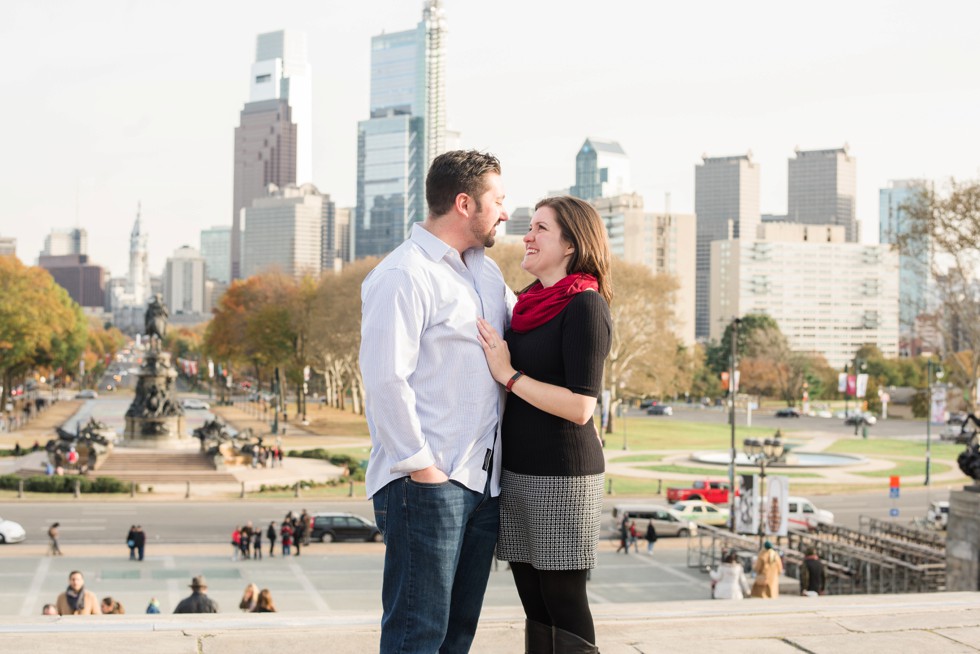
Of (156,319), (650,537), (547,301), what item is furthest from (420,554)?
(156,319)

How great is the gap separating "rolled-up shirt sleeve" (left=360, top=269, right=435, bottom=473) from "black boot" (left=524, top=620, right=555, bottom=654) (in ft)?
3.65

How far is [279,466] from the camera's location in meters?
47.9

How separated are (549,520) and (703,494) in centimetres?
3642

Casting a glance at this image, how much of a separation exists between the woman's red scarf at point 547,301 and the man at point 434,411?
0.17m

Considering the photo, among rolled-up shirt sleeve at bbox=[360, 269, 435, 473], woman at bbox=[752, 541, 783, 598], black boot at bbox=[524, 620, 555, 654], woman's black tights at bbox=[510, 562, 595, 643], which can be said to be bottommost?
woman at bbox=[752, 541, 783, 598]

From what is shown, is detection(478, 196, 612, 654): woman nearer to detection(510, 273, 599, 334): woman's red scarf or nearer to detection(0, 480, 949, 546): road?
detection(510, 273, 599, 334): woman's red scarf

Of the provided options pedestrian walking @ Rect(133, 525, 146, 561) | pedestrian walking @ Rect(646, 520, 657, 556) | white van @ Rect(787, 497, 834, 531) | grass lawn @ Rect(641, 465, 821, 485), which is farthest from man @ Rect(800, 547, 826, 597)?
grass lawn @ Rect(641, 465, 821, 485)

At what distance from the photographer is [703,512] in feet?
117

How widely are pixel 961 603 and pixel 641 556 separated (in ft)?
77.4

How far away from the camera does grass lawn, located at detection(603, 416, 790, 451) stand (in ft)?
208

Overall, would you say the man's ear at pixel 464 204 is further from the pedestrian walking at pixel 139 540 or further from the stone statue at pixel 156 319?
the stone statue at pixel 156 319

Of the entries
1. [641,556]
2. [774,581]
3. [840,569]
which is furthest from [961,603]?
[641,556]

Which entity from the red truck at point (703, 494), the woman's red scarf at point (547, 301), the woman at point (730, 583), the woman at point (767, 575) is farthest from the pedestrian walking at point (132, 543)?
the woman's red scarf at point (547, 301)

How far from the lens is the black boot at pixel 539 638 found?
4.72 metres
